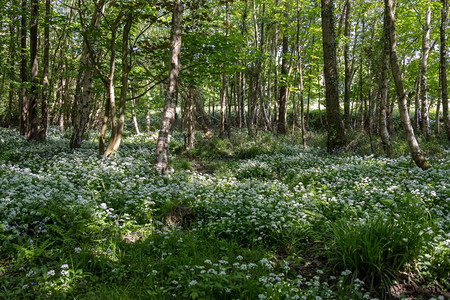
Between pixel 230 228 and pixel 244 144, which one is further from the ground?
pixel 244 144

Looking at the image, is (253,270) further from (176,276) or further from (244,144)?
(244,144)

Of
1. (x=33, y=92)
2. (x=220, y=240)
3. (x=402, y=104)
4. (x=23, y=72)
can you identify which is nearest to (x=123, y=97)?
(x=33, y=92)

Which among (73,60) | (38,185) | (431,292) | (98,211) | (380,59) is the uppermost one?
(73,60)

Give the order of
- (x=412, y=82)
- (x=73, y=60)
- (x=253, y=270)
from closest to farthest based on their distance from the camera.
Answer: (x=253, y=270)
(x=73, y=60)
(x=412, y=82)

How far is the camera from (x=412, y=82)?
90.0 ft

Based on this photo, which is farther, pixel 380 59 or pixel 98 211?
pixel 380 59

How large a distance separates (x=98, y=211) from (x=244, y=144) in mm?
10104

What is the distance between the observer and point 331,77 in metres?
12.2

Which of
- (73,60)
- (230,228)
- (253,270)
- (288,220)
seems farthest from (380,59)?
(73,60)

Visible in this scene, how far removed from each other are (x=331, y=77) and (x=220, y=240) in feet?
32.2

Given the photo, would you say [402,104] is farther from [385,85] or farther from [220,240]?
[220,240]

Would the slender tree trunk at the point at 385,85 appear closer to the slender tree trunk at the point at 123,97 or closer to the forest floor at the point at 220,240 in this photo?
the forest floor at the point at 220,240

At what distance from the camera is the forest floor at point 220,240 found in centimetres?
362

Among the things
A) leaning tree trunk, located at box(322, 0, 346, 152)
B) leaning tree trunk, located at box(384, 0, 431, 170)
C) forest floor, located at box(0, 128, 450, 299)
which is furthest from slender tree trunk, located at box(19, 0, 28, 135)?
leaning tree trunk, located at box(384, 0, 431, 170)
